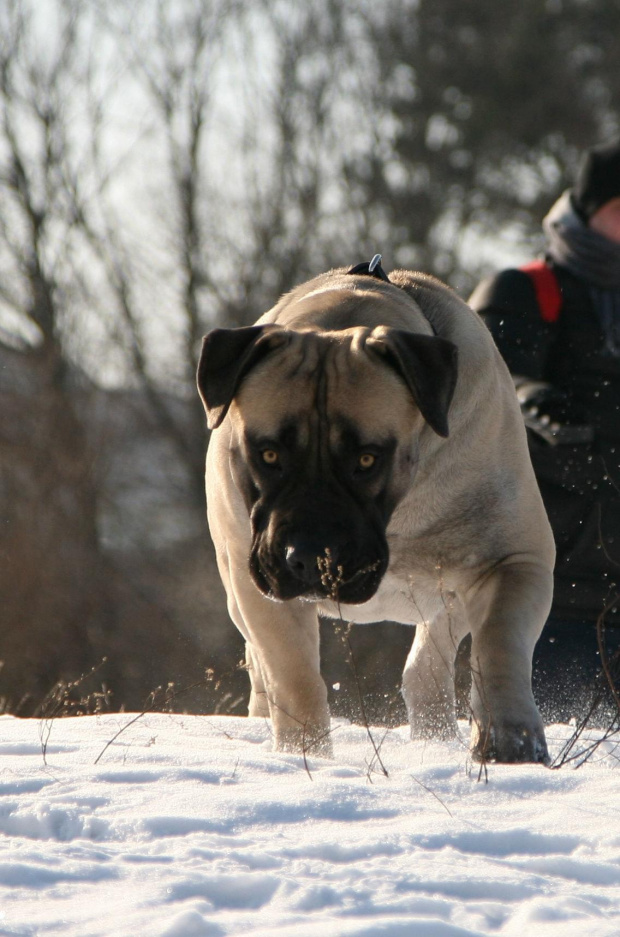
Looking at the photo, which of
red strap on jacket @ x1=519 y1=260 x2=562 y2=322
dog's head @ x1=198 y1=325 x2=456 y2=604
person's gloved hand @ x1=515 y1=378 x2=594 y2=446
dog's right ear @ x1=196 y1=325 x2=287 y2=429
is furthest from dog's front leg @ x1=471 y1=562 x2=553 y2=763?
red strap on jacket @ x1=519 y1=260 x2=562 y2=322

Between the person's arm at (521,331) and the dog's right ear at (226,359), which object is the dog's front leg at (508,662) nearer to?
the dog's right ear at (226,359)

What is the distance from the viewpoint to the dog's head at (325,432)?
10.5ft

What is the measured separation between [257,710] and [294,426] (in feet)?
6.43

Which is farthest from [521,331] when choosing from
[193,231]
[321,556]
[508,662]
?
[193,231]

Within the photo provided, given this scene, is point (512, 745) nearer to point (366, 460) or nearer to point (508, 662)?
point (508, 662)

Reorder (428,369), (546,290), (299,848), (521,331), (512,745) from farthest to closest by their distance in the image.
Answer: (546,290)
(521,331)
(428,369)
(512,745)
(299,848)

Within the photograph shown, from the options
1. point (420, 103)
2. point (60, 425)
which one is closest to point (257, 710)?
point (60, 425)

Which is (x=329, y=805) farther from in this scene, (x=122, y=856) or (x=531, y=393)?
(x=531, y=393)

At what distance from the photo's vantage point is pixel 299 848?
2033mm

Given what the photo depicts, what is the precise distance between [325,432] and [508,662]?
0.79 meters

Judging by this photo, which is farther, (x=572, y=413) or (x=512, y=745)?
(x=572, y=413)

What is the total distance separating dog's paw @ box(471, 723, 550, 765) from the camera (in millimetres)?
3008

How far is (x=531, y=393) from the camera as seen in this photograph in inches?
190

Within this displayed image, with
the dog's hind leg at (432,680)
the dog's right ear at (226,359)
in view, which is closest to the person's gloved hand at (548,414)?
the dog's hind leg at (432,680)
